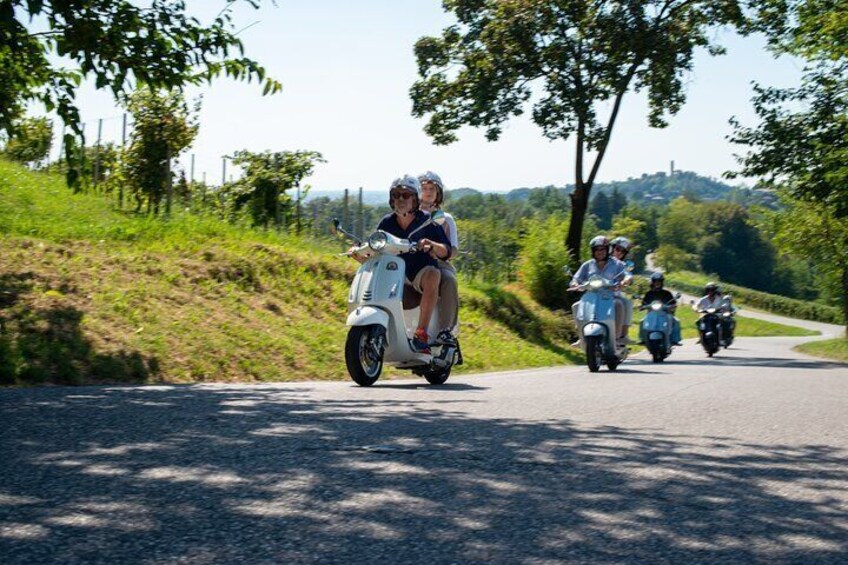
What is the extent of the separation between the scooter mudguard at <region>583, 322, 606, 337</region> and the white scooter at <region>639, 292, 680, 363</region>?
6409mm

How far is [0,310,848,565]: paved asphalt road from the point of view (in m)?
3.87

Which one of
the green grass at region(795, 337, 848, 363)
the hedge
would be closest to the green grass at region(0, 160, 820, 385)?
the green grass at region(795, 337, 848, 363)

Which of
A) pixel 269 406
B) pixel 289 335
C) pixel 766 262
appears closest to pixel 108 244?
pixel 289 335

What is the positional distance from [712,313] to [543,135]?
6781 mm

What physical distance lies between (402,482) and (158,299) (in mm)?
10291

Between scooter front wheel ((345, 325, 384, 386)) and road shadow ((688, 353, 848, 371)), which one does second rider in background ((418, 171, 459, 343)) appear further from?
road shadow ((688, 353, 848, 371))

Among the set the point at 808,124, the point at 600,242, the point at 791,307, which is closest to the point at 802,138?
the point at 808,124

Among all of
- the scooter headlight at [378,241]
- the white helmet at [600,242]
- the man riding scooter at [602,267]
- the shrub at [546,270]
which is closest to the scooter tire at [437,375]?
the scooter headlight at [378,241]

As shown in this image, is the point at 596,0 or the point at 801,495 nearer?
Answer: the point at 801,495

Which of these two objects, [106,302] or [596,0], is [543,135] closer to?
[596,0]

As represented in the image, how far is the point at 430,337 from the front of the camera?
11.1 m

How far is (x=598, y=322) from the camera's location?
15852 millimetres

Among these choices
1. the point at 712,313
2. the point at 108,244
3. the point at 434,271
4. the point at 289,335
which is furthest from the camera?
the point at 712,313

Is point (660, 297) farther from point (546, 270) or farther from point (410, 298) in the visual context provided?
point (410, 298)
